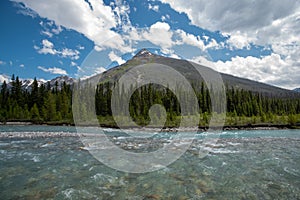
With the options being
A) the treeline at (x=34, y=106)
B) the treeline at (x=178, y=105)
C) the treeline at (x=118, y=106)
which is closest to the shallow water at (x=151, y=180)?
the treeline at (x=118, y=106)

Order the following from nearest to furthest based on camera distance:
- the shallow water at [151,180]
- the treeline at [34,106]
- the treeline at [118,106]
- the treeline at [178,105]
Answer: the shallow water at [151,180] → the treeline at [34,106] → the treeline at [118,106] → the treeline at [178,105]

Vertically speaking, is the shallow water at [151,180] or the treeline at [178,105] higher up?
the treeline at [178,105]

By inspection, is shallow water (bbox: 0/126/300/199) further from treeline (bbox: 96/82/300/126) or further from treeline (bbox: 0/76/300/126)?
treeline (bbox: 96/82/300/126)

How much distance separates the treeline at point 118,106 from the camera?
53.0m

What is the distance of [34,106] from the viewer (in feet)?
174

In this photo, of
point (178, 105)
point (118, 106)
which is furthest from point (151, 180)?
point (178, 105)

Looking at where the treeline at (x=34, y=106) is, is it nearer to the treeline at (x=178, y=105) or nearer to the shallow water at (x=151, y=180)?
the treeline at (x=178, y=105)

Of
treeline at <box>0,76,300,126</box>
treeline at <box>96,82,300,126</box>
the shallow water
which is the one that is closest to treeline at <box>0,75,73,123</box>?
treeline at <box>0,76,300,126</box>

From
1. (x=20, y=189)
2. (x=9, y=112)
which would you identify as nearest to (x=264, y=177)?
(x=20, y=189)

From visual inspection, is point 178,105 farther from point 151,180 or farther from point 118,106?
point 151,180

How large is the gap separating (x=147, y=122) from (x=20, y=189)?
46907 millimetres

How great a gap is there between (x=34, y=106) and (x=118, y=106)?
2294 cm

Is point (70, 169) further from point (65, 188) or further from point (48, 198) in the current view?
point (48, 198)

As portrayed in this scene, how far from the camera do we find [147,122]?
53875mm
